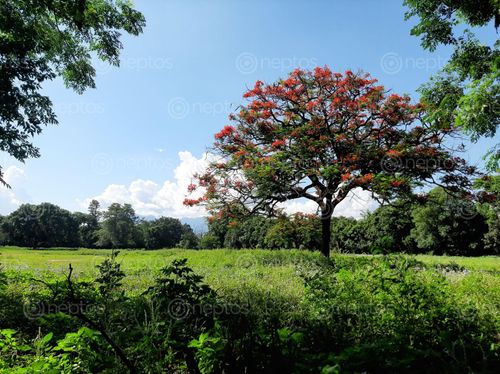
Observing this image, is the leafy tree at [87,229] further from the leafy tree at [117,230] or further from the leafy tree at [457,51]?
the leafy tree at [457,51]

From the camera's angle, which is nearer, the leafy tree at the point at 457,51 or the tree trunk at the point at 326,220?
the leafy tree at the point at 457,51

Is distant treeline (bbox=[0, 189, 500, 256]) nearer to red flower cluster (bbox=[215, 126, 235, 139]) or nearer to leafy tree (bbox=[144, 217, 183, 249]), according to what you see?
leafy tree (bbox=[144, 217, 183, 249])

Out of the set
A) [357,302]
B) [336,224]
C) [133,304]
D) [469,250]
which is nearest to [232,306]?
[133,304]

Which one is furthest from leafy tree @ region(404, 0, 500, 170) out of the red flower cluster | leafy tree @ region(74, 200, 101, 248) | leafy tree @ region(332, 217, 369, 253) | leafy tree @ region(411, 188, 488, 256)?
leafy tree @ region(74, 200, 101, 248)

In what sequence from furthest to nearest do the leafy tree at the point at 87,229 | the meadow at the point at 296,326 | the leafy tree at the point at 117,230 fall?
1. the leafy tree at the point at 87,229
2. the leafy tree at the point at 117,230
3. the meadow at the point at 296,326

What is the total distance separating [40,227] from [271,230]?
80961 mm

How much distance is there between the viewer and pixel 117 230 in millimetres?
75812

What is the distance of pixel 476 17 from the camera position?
902 centimetres

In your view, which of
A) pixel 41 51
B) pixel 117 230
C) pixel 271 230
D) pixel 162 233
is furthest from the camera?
pixel 162 233

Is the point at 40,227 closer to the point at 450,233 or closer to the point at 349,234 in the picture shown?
the point at 349,234

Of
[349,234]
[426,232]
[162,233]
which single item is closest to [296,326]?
[426,232]

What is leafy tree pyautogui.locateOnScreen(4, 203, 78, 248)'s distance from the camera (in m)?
75.9

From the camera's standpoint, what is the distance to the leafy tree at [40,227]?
249ft

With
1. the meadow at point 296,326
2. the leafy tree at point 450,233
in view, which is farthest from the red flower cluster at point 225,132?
the leafy tree at point 450,233
